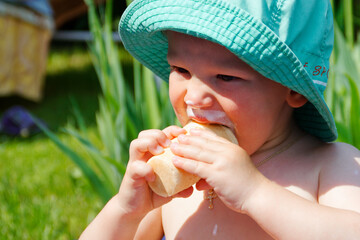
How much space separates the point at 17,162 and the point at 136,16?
2553 mm

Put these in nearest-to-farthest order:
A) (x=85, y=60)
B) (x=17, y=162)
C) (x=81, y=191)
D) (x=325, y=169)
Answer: (x=325, y=169) → (x=81, y=191) → (x=17, y=162) → (x=85, y=60)

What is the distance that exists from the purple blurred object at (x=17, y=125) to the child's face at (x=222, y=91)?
327cm

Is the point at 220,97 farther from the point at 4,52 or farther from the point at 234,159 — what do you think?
the point at 4,52

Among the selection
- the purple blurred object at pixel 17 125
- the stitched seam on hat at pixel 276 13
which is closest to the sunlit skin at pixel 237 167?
the stitched seam on hat at pixel 276 13

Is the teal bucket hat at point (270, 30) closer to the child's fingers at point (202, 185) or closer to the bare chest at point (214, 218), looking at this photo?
the bare chest at point (214, 218)

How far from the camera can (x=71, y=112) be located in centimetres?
516

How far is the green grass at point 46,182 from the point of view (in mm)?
2631

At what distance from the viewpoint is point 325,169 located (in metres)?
1.47

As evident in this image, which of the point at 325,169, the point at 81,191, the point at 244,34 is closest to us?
the point at 244,34

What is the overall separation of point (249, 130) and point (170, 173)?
9.6 inches

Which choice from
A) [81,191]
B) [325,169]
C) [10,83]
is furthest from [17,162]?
[325,169]

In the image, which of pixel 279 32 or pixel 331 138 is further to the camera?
pixel 331 138

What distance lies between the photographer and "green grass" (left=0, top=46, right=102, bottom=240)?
104 inches

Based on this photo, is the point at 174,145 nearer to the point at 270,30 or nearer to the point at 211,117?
the point at 211,117
